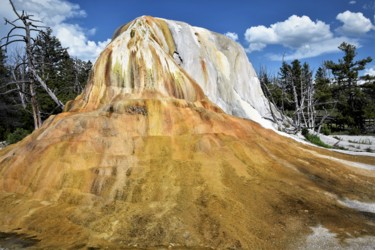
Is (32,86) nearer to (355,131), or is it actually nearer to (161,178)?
(161,178)

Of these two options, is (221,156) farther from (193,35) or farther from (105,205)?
(193,35)

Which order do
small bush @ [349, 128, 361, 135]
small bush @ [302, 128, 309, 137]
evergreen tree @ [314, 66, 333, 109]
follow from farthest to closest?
evergreen tree @ [314, 66, 333, 109]
small bush @ [349, 128, 361, 135]
small bush @ [302, 128, 309, 137]

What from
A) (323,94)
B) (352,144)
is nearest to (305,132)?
(352,144)

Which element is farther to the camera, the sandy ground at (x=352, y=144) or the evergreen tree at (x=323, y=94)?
the evergreen tree at (x=323, y=94)

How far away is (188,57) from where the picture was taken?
1412cm

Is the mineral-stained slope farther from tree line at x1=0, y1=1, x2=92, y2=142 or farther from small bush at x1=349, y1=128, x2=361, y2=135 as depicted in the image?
small bush at x1=349, y1=128, x2=361, y2=135

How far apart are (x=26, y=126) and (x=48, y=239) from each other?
20.8 meters

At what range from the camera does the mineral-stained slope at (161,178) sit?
620cm

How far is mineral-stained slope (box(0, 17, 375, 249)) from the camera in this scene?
20.4 feet

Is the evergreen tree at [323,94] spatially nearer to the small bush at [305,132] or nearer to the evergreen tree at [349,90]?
the evergreen tree at [349,90]

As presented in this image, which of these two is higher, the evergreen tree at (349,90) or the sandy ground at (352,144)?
the evergreen tree at (349,90)

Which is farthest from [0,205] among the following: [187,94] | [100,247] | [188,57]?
[188,57]

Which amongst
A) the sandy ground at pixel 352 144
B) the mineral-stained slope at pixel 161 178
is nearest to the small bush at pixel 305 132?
the sandy ground at pixel 352 144

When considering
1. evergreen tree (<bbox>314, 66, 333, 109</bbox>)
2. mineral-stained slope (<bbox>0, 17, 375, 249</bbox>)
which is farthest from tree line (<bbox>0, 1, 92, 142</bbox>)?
evergreen tree (<bbox>314, 66, 333, 109</bbox>)
